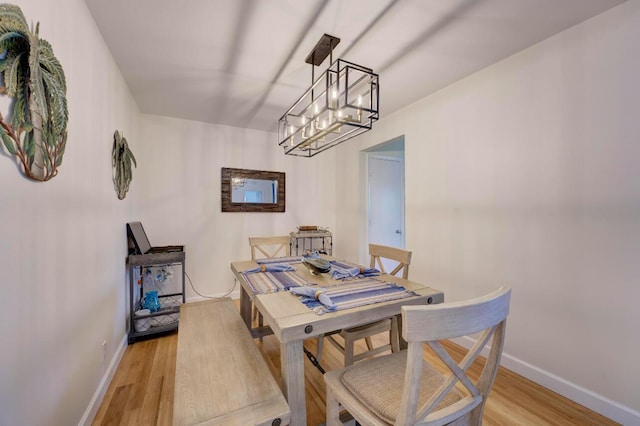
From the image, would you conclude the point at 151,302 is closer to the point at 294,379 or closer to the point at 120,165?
the point at 120,165

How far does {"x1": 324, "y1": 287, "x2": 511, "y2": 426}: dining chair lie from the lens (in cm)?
70

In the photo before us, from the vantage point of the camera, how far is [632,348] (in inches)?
56.7

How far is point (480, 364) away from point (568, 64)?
2.35 metres

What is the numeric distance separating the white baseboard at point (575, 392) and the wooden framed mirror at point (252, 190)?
3129 millimetres

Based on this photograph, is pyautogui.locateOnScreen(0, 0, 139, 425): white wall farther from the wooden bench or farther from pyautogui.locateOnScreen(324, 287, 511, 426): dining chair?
pyautogui.locateOnScreen(324, 287, 511, 426): dining chair

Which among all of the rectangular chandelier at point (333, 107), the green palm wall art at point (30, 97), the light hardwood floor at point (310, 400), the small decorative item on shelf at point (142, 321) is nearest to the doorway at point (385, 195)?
the rectangular chandelier at point (333, 107)

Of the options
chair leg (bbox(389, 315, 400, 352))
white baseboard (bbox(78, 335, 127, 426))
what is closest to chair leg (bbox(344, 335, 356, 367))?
chair leg (bbox(389, 315, 400, 352))

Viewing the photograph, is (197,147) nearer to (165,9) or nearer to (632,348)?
(165,9)

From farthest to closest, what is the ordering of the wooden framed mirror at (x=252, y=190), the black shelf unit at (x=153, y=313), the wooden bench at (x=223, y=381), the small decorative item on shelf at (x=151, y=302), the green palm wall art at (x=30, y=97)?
the wooden framed mirror at (x=252, y=190) → the small decorative item on shelf at (x=151, y=302) → the black shelf unit at (x=153, y=313) → the wooden bench at (x=223, y=381) → the green palm wall art at (x=30, y=97)

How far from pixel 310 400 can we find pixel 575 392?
1.77 meters

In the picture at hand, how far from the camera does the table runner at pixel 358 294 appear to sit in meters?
1.20

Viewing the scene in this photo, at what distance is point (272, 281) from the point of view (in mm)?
1594

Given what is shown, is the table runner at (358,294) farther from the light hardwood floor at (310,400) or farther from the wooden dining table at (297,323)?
the light hardwood floor at (310,400)

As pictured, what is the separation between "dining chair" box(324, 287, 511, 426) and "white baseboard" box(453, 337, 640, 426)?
1332 millimetres
